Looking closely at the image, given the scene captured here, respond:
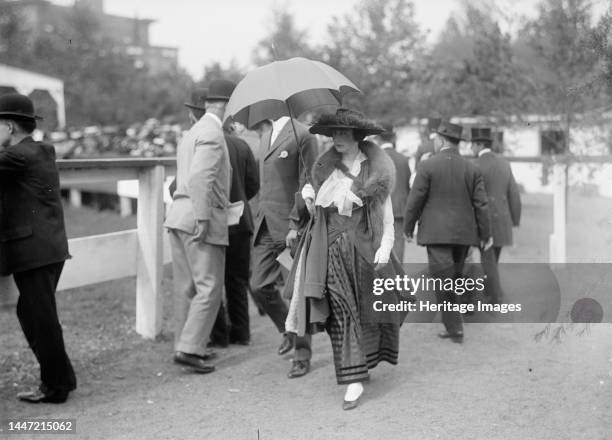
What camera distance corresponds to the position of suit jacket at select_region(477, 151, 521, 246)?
27.8 ft

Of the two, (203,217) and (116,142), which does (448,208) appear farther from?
(116,142)

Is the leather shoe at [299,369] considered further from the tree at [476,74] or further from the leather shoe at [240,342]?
the tree at [476,74]

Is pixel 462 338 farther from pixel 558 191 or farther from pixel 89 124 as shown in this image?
pixel 89 124

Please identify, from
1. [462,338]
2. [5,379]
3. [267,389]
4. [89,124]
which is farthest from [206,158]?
[89,124]

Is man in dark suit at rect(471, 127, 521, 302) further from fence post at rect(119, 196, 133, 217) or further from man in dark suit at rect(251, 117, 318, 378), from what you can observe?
fence post at rect(119, 196, 133, 217)

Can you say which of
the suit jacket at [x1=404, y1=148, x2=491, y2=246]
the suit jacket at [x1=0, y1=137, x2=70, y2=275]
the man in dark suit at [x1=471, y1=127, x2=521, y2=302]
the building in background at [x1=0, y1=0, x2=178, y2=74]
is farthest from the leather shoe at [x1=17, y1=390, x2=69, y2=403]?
the building in background at [x1=0, y1=0, x2=178, y2=74]

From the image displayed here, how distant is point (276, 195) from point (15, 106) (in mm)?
2030

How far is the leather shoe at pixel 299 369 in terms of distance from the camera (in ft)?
19.4

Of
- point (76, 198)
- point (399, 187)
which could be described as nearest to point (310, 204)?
point (399, 187)

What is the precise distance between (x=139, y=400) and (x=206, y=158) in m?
1.75

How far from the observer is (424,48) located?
14516mm

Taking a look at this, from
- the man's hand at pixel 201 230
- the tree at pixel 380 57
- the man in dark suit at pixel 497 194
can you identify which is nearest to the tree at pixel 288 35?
the tree at pixel 380 57

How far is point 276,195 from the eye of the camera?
20.6ft

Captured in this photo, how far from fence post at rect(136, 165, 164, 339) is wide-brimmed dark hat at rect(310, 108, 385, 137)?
2.14 m
